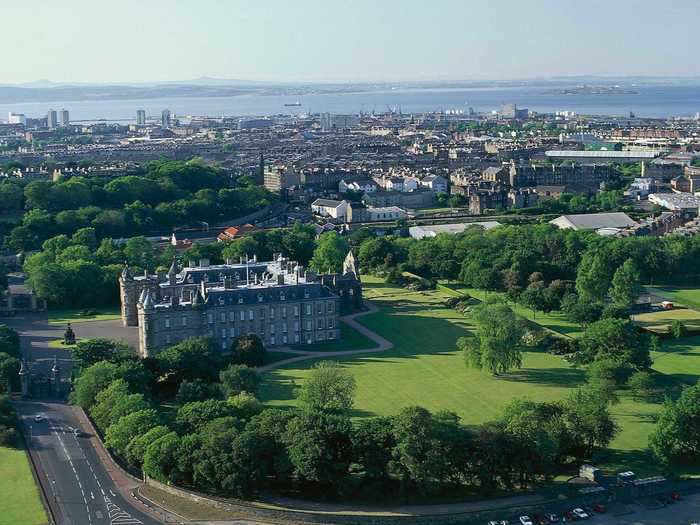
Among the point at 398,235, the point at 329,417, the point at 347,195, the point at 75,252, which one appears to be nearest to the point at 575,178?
the point at 347,195

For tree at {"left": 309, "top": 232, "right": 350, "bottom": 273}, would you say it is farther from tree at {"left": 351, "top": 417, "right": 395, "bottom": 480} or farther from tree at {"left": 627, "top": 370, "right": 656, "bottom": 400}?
tree at {"left": 351, "top": 417, "right": 395, "bottom": 480}

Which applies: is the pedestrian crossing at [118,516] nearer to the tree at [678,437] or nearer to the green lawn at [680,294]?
the tree at [678,437]

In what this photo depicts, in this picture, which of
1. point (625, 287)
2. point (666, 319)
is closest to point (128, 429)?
point (625, 287)

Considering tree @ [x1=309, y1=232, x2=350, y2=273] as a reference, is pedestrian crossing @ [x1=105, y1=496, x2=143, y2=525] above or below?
below

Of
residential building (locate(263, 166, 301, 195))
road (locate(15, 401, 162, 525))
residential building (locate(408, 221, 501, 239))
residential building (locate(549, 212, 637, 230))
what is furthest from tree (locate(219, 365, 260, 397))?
residential building (locate(263, 166, 301, 195))

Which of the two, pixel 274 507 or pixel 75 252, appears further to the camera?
pixel 75 252

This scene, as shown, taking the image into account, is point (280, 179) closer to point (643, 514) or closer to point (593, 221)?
point (593, 221)

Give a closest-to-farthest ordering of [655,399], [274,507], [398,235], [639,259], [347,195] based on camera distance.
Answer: [274,507] < [655,399] < [639,259] < [398,235] < [347,195]

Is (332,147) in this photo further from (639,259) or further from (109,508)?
(109,508)
